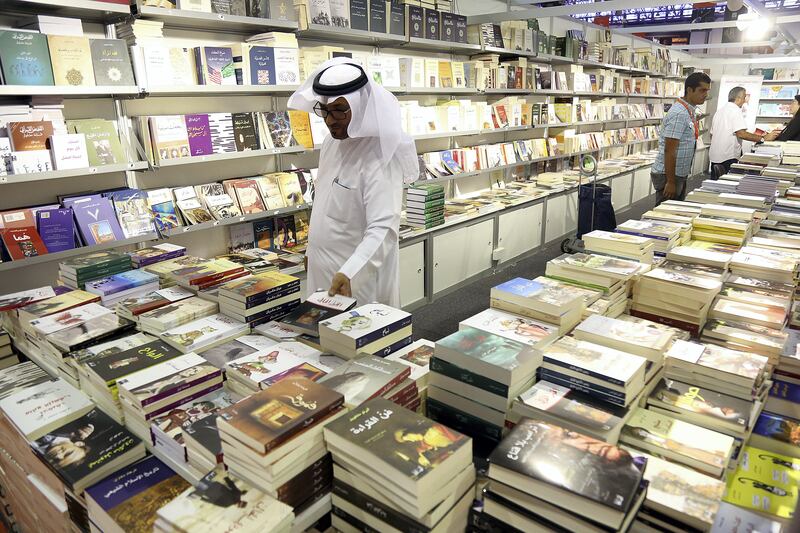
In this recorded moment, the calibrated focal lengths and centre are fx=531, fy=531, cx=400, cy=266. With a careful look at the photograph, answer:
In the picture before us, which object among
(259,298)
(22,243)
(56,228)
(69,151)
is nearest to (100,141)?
(69,151)

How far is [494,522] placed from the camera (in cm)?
107

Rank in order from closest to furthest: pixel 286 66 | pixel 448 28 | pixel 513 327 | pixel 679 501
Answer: pixel 679 501 < pixel 513 327 < pixel 286 66 < pixel 448 28

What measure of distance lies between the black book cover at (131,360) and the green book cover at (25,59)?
5.51 ft

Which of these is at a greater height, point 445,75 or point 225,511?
point 445,75

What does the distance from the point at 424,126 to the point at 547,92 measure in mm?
2507

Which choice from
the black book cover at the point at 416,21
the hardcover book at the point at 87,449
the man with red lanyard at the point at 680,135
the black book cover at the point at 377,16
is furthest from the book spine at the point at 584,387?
the man with red lanyard at the point at 680,135

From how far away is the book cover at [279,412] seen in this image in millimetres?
1069

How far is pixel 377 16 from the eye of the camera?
14.0 feet

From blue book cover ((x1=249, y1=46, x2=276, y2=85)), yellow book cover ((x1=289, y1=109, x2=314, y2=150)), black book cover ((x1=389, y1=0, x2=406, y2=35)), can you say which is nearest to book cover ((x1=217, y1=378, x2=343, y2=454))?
blue book cover ((x1=249, y1=46, x2=276, y2=85))

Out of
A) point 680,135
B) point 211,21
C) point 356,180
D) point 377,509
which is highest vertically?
point 211,21

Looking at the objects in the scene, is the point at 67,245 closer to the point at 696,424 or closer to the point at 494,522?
the point at 494,522

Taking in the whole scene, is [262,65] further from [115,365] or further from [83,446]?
[83,446]

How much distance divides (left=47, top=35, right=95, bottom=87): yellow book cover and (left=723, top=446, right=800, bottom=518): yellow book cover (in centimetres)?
318

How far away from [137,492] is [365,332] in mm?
717
